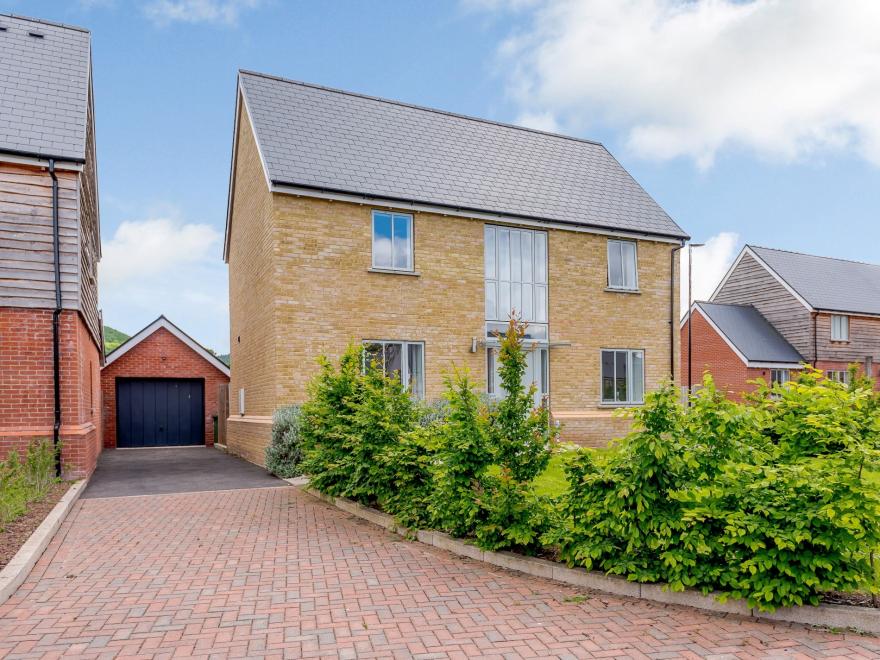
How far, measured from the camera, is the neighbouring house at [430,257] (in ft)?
46.3

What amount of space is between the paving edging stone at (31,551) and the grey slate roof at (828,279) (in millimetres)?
29896

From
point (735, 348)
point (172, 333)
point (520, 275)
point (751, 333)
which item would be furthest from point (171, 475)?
point (751, 333)

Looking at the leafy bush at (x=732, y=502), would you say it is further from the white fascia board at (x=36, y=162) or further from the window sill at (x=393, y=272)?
the white fascia board at (x=36, y=162)

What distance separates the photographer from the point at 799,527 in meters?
4.63

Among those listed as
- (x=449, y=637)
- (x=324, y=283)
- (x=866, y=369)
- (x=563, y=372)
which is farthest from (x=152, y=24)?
(x=866, y=369)

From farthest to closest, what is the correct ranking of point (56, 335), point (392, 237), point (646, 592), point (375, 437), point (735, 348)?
point (735, 348), point (392, 237), point (56, 335), point (375, 437), point (646, 592)

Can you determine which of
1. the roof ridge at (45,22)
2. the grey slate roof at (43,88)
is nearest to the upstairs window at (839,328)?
the grey slate roof at (43,88)

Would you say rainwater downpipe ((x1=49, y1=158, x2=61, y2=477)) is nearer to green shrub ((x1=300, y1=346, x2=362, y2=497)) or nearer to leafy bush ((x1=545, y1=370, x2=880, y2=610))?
green shrub ((x1=300, y1=346, x2=362, y2=497))

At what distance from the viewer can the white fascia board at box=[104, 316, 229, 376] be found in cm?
2236

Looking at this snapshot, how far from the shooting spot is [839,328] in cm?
2967

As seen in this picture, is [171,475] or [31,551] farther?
[171,475]

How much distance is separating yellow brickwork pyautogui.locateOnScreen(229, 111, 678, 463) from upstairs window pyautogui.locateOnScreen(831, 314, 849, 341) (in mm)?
16124

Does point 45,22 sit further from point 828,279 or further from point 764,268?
point 828,279

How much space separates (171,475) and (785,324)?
28.0 meters
